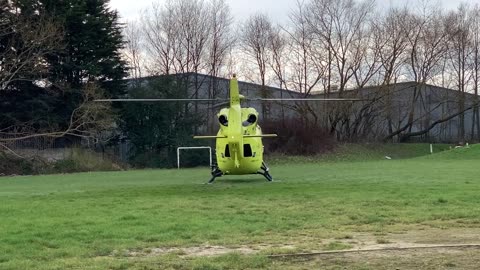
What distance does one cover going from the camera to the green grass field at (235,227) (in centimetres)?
709

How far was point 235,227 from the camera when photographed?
10.2 metres

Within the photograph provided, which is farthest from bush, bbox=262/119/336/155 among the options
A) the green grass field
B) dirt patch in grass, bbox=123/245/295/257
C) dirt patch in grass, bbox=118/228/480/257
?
dirt patch in grass, bbox=123/245/295/257

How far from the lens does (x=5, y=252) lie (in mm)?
7914

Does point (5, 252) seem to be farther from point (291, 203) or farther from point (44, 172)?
point (44, 172)

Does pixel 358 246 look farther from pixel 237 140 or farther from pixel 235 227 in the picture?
pixel 237 140

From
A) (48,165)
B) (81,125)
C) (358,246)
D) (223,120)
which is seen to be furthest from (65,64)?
(358,246)

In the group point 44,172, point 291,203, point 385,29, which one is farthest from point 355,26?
point 291,203

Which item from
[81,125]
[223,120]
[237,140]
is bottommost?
[237,140]

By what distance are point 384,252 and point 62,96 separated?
3859 cm

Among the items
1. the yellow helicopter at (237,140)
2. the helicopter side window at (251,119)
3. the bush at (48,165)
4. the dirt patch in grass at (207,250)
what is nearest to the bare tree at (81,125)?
the bush at (48,165)

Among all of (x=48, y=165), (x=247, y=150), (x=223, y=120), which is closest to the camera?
(x=247, y=150)

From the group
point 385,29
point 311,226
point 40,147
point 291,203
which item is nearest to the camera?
point 311,226

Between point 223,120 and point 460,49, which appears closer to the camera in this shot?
point 223,120

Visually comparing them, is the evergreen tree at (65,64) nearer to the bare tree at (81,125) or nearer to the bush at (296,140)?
the bare tree at (81,125)
